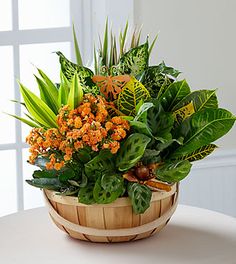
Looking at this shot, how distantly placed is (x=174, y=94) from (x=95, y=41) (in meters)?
1.02

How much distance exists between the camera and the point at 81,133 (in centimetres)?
167

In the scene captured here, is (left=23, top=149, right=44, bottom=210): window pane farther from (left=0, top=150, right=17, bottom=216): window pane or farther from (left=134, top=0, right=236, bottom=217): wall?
(left=134, top=0, right=236, bottom=217): wall

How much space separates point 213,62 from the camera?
9.55 ft

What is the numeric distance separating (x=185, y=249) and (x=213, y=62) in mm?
1253

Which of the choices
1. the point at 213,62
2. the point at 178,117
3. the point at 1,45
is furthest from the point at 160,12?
the point at 178,117

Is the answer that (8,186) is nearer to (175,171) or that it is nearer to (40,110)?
(40,110)

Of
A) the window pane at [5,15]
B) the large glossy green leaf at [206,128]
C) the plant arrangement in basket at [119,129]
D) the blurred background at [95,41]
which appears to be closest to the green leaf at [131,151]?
the plant arrangement in basket at [119,129]

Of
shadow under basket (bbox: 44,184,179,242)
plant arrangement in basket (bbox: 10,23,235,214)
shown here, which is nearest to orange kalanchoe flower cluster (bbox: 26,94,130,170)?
plant arrangement in basket (bbox: 10,23,235,214)

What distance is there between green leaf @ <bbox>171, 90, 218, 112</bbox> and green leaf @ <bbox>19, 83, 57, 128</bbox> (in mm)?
278

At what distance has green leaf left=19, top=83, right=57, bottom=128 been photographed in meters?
1.77

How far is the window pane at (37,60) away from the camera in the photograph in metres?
2.82

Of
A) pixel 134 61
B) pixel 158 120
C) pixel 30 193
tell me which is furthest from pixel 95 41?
pixel 158 120

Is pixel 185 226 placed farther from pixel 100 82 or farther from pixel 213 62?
pixel 213 62

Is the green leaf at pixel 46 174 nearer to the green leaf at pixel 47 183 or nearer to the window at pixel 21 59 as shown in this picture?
the green leaf at pixel 47 183
